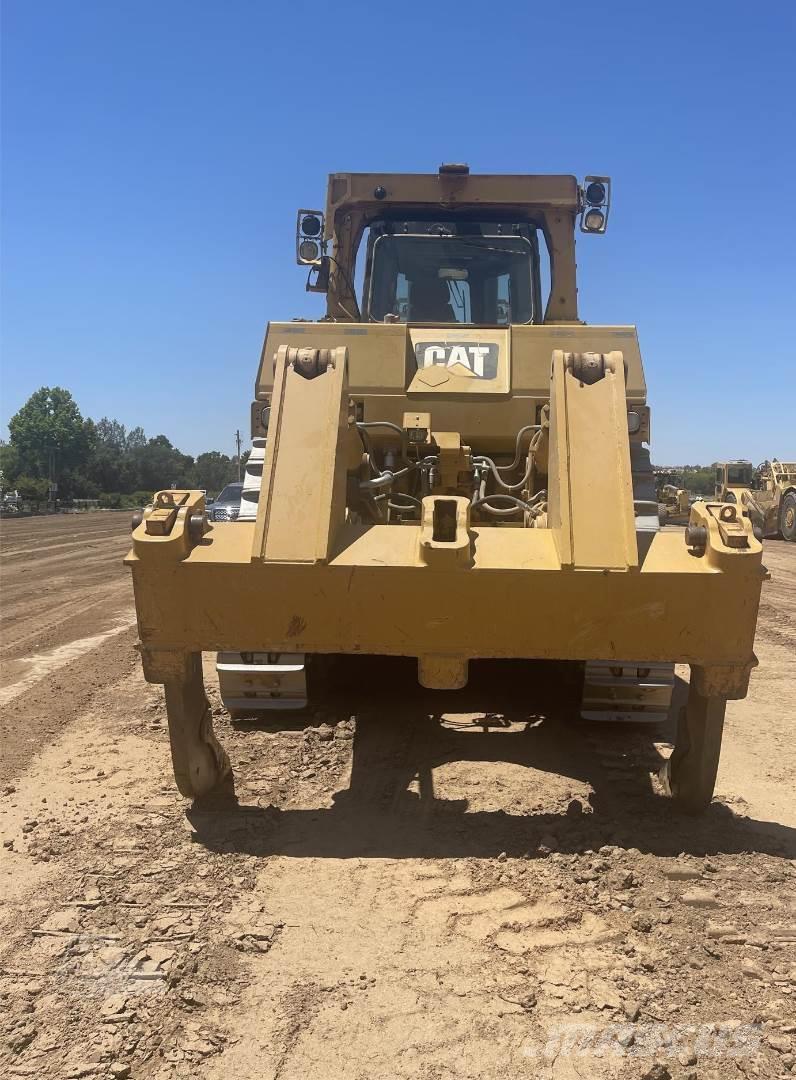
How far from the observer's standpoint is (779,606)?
41.4 ft

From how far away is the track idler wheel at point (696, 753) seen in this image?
367 cm

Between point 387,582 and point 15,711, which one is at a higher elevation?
point 387,582

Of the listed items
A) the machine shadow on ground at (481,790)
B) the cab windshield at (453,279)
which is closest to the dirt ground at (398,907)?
the machine shadow on ground at (481,790)

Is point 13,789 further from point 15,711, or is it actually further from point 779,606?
point 779,606

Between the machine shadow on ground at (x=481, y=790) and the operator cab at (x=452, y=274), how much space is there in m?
3.04

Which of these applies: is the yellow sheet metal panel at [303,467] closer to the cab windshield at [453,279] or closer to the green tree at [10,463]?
the cab windshield at [453,279]

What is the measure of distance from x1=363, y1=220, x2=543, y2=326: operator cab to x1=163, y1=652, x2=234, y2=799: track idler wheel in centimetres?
419

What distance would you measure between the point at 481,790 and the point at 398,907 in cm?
121

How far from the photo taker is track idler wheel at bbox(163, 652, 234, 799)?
12.1ft

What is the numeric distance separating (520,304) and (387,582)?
4.48 meters

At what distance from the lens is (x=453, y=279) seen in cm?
Result: 719

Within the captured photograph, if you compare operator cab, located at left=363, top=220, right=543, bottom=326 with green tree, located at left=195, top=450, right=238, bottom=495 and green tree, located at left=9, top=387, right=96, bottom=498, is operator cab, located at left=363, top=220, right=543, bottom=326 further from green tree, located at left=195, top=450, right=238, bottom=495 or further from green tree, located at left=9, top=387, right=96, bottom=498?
green tree, located at left=195, top=450, right=238, bottom=495

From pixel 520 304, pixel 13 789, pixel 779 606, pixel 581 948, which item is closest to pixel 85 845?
pixel 13 789

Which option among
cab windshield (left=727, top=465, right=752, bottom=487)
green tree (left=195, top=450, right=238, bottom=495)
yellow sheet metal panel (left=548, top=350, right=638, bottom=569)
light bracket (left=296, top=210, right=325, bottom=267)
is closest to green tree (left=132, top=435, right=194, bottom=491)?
green tree (left=195, top=450, right=238, bottom=495)
